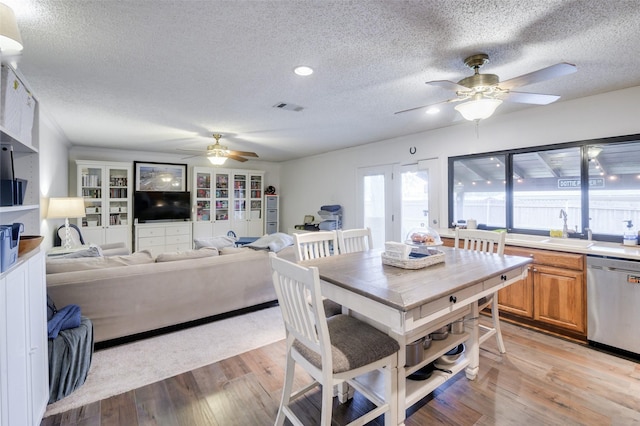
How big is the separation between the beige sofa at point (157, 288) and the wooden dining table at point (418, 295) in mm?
1468

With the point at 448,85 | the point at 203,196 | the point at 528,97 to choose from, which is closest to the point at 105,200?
the point at 203,196

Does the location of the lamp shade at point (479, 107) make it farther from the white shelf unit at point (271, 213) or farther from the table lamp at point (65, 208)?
the white shelf unit at point (271, 213)

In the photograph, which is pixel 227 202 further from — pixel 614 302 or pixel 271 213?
pixel 614 302

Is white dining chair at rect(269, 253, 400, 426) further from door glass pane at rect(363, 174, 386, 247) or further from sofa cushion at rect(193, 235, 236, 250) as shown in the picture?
door glass pane at rect(363, 174, 386, 247)

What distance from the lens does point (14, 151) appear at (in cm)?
176

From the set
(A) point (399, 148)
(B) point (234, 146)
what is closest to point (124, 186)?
(B) point (234, 146)

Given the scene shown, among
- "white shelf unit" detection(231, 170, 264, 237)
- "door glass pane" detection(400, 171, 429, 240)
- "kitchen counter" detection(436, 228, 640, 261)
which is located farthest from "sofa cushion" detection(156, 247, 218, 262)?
"white shelf unit" detection(231, 170, 264, 237)

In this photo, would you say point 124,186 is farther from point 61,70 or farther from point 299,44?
point 299,44

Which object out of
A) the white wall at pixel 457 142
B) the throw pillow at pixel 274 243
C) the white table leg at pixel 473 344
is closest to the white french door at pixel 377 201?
the white wall at pixel 457 142

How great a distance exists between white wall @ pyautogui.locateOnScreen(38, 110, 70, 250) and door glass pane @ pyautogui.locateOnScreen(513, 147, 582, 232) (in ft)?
18.5

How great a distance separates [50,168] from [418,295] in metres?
5.20

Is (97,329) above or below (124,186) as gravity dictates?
below

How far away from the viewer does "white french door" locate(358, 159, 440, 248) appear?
178 inches

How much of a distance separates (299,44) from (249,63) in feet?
1.64
